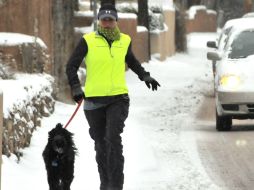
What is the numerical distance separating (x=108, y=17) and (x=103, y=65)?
470 mm

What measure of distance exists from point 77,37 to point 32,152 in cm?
1384

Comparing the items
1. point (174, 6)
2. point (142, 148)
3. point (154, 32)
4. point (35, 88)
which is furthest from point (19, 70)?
point (174, 6)

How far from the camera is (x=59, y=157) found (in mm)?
9039

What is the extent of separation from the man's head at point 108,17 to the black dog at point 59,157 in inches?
43.7

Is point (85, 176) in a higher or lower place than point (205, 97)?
higher

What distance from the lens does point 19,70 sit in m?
16.3

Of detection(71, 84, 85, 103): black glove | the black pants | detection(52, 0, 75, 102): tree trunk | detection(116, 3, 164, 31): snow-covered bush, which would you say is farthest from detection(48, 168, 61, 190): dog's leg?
detection(116, 3, 164, 31): snow-covered bush

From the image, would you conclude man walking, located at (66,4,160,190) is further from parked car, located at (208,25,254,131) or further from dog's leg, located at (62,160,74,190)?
parked car, located at (208,25,254,131)

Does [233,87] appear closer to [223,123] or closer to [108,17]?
[223,123]

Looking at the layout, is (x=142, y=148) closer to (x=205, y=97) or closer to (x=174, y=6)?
(x=205, y=97)

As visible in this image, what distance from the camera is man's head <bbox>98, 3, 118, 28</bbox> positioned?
9266 millimetres

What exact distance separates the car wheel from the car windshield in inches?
44.8

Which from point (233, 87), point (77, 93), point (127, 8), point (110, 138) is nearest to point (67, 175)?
point (110, 138)

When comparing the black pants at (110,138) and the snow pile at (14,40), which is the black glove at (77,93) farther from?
the snow pile at (14,40)
